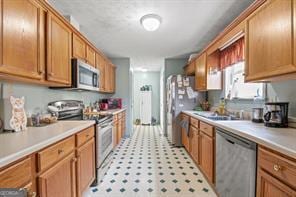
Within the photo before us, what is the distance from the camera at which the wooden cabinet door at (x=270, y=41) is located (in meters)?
1.40

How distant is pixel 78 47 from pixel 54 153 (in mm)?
1781

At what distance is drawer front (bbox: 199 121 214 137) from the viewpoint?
2.29 meters

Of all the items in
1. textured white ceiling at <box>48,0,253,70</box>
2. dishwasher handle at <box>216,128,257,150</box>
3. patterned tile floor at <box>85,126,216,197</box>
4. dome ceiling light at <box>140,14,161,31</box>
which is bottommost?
patterned tile floor at <box>85,126,216,197</box>

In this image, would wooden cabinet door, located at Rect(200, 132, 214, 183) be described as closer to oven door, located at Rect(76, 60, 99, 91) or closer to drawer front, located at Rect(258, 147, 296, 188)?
drawer front, located at Rect(258, 147, 296, 188)

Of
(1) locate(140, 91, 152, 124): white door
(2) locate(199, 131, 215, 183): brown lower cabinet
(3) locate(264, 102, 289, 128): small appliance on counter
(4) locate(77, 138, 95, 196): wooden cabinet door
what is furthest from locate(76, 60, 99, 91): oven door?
(1) locate(140, 91, 152, 124): white door

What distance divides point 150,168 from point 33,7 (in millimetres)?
2650

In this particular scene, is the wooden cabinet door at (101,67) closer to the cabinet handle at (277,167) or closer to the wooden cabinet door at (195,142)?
the wooden cabinet door at (195,142)

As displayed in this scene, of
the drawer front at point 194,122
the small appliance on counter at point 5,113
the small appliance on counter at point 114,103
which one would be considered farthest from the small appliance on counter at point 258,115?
the small appliance on counter at point 114,103

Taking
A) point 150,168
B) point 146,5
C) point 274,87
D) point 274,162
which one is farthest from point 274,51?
point 150,168

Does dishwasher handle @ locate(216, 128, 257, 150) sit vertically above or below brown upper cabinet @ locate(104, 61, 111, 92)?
below

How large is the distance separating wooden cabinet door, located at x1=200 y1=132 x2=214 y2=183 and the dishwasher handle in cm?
38

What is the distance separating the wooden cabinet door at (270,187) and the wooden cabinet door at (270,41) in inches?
32.3

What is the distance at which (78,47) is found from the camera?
266 cm

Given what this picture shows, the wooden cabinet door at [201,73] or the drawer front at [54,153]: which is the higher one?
the wooden cabinet door at [201,73]
